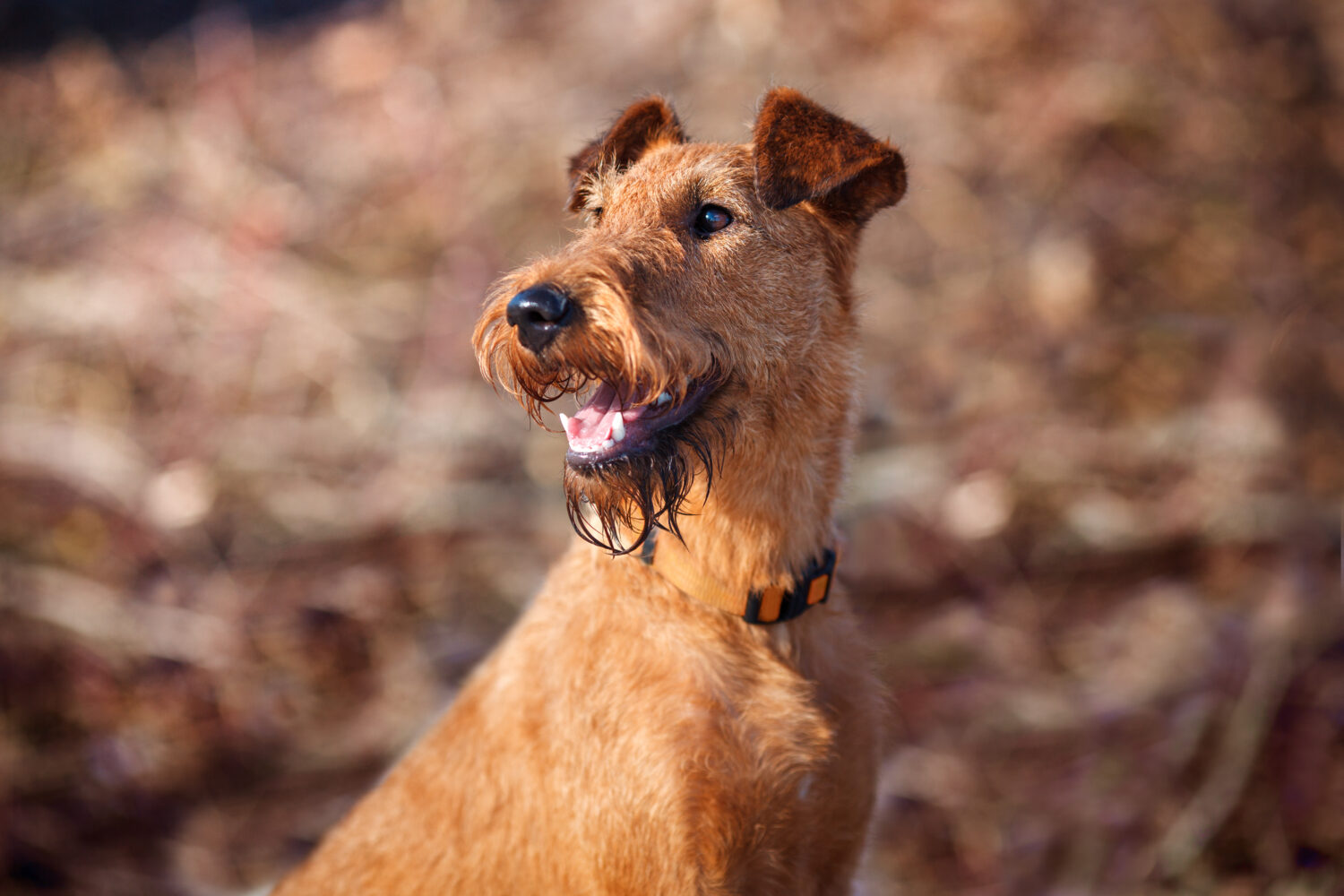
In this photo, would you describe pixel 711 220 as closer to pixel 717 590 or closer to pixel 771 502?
pixel 771 502

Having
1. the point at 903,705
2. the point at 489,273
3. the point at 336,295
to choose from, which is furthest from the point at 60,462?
the point at 903,705

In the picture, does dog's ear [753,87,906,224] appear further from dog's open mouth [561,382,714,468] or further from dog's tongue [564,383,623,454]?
dog's tongue [564,383,623,454]

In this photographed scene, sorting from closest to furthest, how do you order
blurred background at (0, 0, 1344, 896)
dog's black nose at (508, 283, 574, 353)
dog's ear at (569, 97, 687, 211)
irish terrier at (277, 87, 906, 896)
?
dog's black nose at (508, 283, 574, 353)
irish terrier at (277, 87, 906, 896)
dog's ear at (569, 97, 687, 211)
blurred background at (0, 0, 1344, 896)

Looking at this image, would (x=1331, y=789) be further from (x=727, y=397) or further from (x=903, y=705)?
(x=727, y=397)

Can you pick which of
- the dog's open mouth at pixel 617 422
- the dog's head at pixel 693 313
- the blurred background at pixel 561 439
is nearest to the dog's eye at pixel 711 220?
the dog's head at pixel 693 313

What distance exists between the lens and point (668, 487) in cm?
228

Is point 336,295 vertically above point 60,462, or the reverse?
point 336,295

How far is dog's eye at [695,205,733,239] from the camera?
2.54 metres

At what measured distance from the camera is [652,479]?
2264 mm

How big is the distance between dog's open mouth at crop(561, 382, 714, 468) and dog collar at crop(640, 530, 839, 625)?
338mm

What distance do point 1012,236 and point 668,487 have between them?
462 cm

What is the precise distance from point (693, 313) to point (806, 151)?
0.60m

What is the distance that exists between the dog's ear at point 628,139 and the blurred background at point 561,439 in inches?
89.7

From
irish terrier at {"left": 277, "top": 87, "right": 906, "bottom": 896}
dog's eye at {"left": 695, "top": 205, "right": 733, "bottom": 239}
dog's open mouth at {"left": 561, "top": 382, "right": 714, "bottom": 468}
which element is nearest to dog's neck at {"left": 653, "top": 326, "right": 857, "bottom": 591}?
irish terrier at {"left": 277, "top": 87, "right": 906, "bottom": 896}
